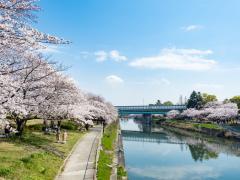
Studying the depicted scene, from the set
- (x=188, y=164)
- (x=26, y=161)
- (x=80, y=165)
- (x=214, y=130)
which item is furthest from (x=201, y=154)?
(x=26, y=161)

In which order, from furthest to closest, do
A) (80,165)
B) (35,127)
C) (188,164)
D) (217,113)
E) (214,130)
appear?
(217,113), (214,130), (35,127), (188,164), (80,165)

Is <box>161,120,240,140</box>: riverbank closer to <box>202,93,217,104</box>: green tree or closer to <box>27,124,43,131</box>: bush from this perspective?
<box>202,93,217,104</box>: green tree

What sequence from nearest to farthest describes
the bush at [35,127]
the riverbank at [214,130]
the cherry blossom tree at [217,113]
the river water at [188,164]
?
the river water at [188,164], the bush at [35,127], the riverbank at [214,130], the cherry blossom tree at [217,113]

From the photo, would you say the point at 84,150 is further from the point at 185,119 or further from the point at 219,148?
the point at 185,119

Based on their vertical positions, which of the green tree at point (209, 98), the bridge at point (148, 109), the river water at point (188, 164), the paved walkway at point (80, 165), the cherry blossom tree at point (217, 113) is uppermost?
the green tree at point (209, 98)

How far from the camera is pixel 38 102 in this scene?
24.6 metres

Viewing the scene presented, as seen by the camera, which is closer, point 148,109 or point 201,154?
point 201,154

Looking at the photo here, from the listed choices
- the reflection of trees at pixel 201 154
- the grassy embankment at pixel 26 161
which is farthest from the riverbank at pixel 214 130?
the grassy embankment at pixel 26 161

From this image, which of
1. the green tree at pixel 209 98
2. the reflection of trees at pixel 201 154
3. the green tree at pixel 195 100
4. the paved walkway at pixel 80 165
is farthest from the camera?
the green tree at pixel 209 98

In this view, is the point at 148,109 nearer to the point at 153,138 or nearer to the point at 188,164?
the point at 153,138

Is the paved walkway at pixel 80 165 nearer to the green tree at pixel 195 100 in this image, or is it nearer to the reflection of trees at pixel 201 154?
the reflection of trees at pixel 201 154

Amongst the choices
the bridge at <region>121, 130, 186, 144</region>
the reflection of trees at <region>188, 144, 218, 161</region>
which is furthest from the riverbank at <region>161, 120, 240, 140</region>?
the reflection of trees at <region>188, 144, 218, 161</region>

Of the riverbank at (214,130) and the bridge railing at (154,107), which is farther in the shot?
the bridge railing at (154,107)

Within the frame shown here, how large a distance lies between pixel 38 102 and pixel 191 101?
9662 cm
